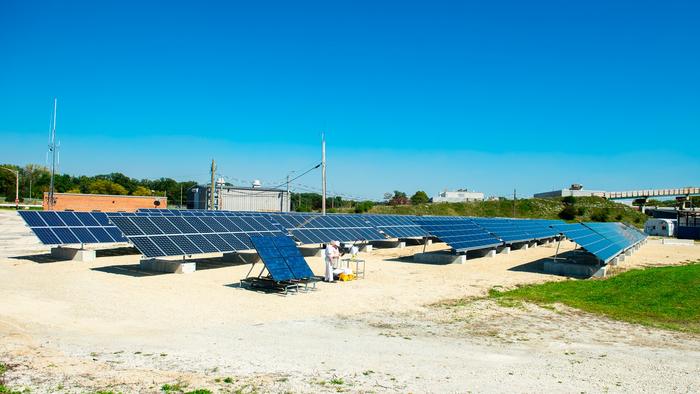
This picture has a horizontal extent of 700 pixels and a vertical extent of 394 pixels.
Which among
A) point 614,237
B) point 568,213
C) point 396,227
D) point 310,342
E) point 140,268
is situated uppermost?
point 568,213

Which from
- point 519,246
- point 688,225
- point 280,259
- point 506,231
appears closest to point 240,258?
point 280,259

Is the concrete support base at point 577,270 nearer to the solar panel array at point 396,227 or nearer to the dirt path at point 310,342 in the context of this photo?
the dirt path at point 310,342

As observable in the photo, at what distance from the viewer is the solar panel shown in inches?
1166

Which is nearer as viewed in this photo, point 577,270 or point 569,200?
point 577,270

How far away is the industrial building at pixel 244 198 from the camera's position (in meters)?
75.0

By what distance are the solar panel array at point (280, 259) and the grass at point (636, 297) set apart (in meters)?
7.37

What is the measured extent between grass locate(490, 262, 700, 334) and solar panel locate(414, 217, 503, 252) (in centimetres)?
785

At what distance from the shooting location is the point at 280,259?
60.7 feet

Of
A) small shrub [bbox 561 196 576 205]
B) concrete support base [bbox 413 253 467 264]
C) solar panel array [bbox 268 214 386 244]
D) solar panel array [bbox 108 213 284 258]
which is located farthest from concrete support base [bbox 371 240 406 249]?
small shrub [bbox 561 196 576 205]

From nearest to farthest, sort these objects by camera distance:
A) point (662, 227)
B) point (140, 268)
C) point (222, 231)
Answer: point (140, 268) → point (222, 231) → point (662, 227)

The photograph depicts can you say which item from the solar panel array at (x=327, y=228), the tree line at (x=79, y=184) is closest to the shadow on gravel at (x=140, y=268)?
the solar panel array at (x=327, y=228)

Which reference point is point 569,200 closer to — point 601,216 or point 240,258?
A: point 601,216

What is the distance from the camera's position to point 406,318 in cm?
1441

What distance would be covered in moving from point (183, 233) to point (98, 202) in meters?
56.2
